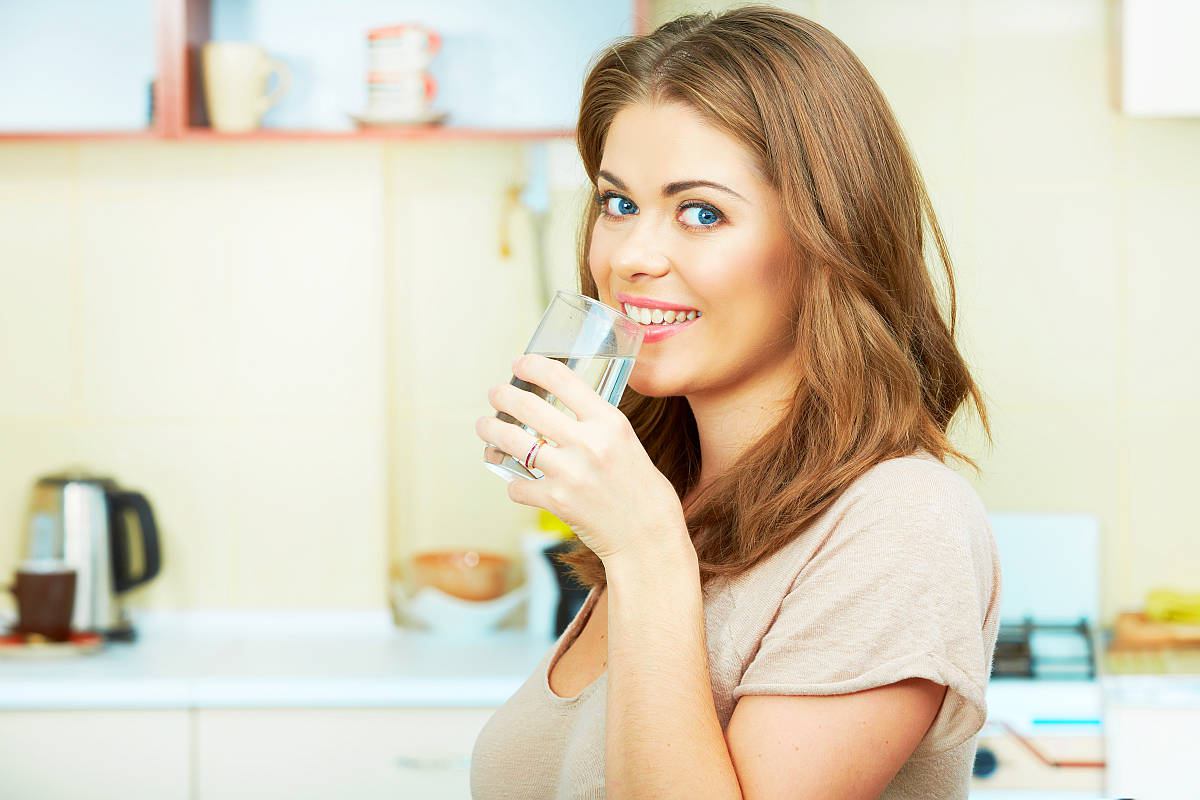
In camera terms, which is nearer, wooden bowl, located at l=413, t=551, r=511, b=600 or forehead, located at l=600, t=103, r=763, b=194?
forehead, located at l=600, t=103, r=763, b=194

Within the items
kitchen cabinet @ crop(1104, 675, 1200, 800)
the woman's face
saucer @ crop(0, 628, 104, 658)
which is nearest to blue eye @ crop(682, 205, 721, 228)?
the woman's face

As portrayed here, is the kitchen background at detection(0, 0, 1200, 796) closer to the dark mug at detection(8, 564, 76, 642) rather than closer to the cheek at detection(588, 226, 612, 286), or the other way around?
the dark mug at detection(8, 564, 76, 642)

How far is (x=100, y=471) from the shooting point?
2.67 metres

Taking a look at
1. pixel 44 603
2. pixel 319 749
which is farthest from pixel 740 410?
pixel 44 603

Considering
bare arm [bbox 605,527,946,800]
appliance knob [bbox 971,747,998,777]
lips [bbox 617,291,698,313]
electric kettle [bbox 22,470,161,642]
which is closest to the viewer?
bare arm [bbox 605,527,946,800]

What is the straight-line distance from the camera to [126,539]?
256cm

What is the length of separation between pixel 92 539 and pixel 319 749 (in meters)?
0.66

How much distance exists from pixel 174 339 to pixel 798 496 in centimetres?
198

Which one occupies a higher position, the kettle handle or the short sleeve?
the short sleeve

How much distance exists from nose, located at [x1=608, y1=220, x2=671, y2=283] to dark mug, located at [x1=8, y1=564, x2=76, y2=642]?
1745 millimetres

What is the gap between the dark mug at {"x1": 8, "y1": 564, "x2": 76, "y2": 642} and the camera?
2391 mm

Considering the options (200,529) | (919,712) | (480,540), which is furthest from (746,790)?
(200,529)

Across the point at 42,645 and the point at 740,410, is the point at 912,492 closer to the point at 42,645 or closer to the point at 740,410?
the point at 740,410

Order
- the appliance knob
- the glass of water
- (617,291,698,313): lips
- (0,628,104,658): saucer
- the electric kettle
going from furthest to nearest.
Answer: the electric kettle, (0,628,104,658): saucer, the appliance knob, (617,291,698,313): lips, the glass of water
